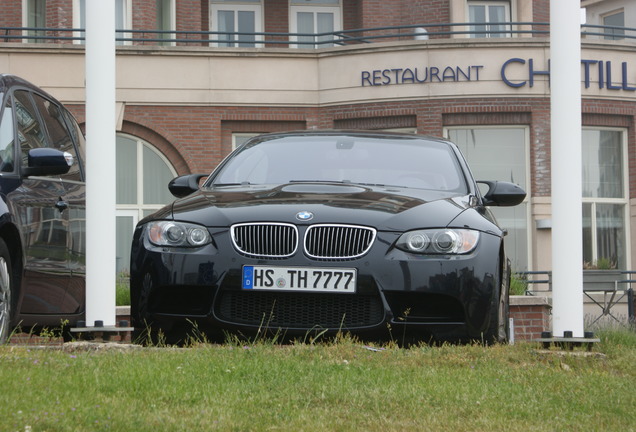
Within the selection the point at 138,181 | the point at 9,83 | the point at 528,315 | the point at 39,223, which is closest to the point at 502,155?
the point at 138,181

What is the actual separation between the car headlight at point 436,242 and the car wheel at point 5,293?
2.22 metres

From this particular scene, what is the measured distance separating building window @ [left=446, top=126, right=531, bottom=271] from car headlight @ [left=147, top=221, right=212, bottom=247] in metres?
19.0

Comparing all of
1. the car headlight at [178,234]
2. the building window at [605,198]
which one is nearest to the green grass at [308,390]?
the car headlight at [178,234]

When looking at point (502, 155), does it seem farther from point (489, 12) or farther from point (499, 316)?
point (499, 316)

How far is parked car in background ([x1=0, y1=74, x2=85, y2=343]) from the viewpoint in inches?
274

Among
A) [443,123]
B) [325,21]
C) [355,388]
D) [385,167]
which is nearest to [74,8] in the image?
[325,21]

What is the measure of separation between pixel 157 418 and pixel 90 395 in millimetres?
484

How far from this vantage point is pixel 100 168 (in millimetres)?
6848

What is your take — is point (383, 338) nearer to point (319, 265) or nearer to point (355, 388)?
point (319, 265)

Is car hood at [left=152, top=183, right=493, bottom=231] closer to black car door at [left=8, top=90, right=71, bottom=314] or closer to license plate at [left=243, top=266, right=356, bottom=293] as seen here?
license plate at [left=243, top=266, right=356, bottom=293]

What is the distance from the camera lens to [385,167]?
7891mm

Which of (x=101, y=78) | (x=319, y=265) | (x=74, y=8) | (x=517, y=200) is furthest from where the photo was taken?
(x=74, y=8)

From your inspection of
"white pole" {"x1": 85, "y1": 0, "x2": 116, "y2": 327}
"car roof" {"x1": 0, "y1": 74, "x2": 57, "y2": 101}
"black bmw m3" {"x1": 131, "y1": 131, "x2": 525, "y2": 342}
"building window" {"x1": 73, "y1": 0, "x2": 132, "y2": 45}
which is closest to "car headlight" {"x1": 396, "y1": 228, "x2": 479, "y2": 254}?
"black bmw m3" {"x1": 131, "y1": 131, "x2": 525, "y2": 342}

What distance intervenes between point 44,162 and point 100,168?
1.75ft
